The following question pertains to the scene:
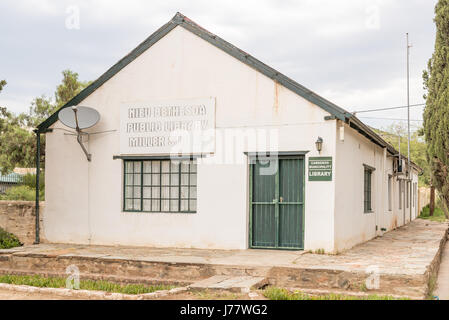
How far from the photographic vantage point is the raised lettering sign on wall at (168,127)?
12.1m

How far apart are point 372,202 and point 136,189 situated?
7213 millimetres

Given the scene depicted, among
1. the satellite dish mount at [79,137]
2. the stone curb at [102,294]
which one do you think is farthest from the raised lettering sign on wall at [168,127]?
the stone curb at [102,294]

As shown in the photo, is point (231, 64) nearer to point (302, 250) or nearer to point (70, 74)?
point (302, 250)

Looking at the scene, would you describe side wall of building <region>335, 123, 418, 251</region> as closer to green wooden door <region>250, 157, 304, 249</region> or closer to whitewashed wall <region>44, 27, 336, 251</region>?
whitewashed wall <region>44, 27, 336, 251</region>

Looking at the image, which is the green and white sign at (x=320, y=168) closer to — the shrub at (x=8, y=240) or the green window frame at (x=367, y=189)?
the green window frame at (x=367, y=189)

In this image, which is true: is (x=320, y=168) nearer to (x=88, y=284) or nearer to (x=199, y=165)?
(x=199, y=165)

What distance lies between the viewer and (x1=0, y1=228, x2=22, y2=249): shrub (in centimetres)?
1310

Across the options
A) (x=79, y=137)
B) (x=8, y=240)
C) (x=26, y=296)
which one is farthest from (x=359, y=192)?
(x=8, y=240)

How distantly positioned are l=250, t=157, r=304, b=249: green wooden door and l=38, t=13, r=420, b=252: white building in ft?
0.07

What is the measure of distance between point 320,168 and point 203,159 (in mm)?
2689

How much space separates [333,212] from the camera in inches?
431

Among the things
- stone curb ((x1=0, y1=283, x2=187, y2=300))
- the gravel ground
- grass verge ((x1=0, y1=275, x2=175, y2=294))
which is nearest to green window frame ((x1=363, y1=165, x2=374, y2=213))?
grass verge ((x1=0, y1=275, x2=175, y2=294))

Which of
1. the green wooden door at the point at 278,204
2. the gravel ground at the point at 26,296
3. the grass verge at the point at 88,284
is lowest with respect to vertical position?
the grass verge at the point at 88,284

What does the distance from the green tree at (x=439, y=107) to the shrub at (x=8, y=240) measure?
1155 cm
